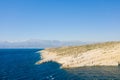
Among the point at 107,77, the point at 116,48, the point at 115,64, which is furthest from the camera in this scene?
the point at 116,48

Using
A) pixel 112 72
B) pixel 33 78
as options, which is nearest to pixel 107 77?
pixel 112 72

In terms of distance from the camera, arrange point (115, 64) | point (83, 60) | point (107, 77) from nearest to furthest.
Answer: point (107, 77) → point (115, 64) → point (83, 60)

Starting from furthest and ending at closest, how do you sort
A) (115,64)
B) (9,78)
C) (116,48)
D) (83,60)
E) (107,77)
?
(116,48) → (83,60) → (115,64) → (9,78) → (107,77)

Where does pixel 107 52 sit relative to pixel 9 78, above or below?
above

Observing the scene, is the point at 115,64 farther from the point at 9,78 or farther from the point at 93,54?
the point at 9,78

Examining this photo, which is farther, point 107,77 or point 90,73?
point 90,73

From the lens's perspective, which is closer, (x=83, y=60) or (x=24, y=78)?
(x=24, y=78)

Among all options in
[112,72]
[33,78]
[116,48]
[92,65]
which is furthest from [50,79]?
[116,48]

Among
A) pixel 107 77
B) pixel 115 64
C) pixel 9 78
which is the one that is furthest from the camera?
pixel 115 64

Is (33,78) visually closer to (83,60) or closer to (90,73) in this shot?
(90,73)
